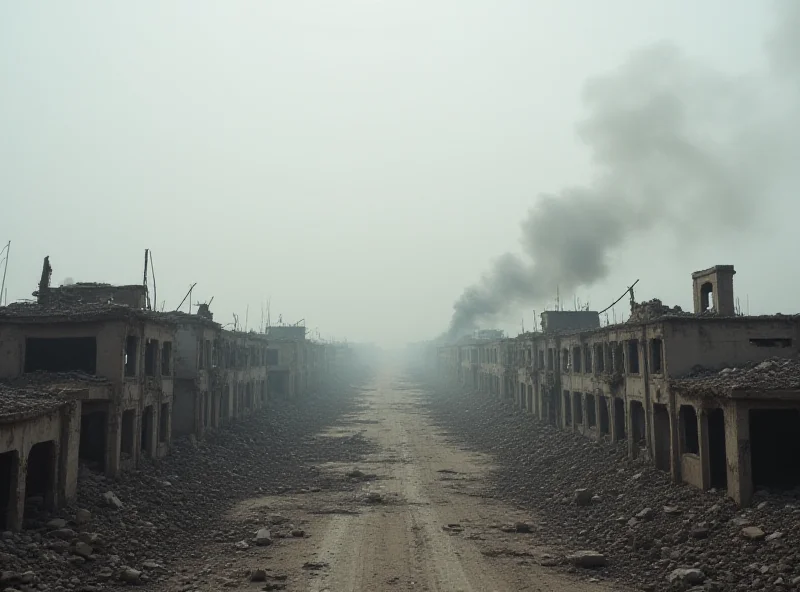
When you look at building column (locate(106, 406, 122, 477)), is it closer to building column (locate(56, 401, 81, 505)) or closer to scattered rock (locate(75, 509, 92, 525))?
building column (locate(56, 401, 81, 505))

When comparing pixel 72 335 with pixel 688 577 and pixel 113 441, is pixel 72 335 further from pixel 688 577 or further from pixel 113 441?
pixel 688 577

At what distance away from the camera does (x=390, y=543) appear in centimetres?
1844

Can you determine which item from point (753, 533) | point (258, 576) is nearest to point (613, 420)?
point (753, 533)

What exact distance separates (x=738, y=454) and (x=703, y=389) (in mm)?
2725

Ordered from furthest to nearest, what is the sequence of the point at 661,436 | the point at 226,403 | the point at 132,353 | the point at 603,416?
the point at 226,403 → the point at 603,416 → the point at 132,353 → the point at 661,436

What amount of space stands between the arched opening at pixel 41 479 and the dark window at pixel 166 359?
10.9 metres

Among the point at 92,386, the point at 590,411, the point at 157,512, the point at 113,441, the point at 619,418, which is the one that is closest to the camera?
the point at 157,512

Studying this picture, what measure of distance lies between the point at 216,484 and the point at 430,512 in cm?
987

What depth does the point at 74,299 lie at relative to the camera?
30.9 metres

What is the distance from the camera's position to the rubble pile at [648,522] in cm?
1441

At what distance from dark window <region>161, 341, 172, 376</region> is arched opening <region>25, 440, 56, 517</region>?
10.9m

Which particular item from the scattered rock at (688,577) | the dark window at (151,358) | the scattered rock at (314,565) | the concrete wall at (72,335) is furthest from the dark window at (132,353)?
the scattered rock at (688,577)

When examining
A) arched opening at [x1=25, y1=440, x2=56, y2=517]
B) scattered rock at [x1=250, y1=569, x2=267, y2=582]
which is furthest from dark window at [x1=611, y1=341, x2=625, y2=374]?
arched opening at [x1=25, y1=440, x2=56, y2=517]

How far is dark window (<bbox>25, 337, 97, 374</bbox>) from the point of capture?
2656 cm
